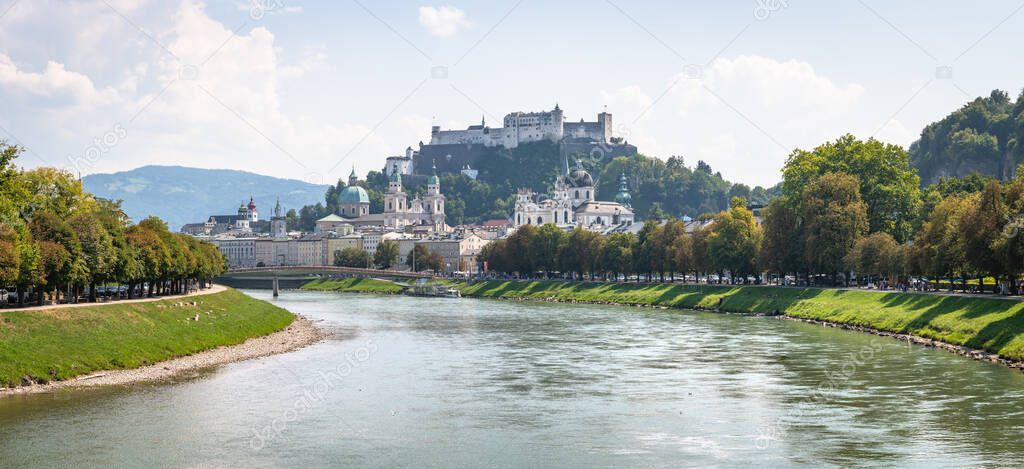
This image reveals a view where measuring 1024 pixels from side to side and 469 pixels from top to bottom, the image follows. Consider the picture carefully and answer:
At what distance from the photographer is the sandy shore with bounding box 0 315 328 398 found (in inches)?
1779

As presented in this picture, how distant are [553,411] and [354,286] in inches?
5369

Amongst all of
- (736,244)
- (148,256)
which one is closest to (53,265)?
(148,256)

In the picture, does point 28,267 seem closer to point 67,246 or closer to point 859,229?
point 67,246

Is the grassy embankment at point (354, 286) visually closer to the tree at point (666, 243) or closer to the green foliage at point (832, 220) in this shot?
the tree at point (666, 243)

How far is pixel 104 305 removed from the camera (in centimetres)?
6191

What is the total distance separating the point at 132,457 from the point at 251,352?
94.4ft

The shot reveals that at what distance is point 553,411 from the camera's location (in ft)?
136

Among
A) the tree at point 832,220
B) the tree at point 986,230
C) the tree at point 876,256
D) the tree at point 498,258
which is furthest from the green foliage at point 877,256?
the tree at point 498,258

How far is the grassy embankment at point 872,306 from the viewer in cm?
5644

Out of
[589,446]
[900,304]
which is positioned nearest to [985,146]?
[900,304]

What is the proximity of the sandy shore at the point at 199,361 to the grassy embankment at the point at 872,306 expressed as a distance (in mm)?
32854

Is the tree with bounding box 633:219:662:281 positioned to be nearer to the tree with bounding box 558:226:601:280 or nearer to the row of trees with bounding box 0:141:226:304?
the tree with bounding box 558:226:601:280

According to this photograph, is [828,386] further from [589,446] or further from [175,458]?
[175,458]

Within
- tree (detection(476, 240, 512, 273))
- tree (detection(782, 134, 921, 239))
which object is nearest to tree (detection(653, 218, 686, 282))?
tree (detection(782, 134, 921, 239))
